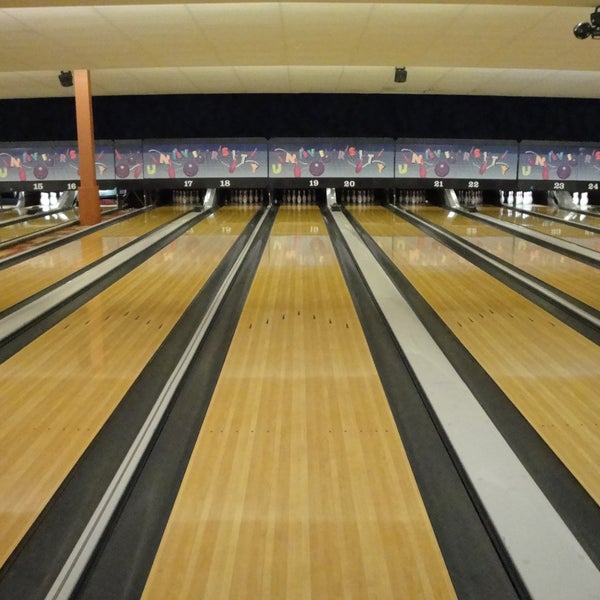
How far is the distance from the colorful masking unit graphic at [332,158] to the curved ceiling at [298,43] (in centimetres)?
141

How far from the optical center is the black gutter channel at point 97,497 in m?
1.63

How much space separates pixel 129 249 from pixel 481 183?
6112 millimetres

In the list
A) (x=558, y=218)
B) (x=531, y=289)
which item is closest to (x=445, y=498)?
(x=531, y=289)

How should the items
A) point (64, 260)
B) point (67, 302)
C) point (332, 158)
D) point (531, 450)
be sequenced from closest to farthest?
point (531, 450) < point (67, 302) < point (64, 260) < point (332, 158)

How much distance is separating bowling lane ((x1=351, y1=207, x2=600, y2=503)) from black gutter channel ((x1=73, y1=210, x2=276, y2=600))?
50.0 inches

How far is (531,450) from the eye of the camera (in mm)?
2266

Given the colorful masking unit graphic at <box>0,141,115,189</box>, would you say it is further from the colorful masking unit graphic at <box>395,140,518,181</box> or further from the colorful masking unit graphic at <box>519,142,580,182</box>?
the colorful masking unit graphic at <box>519,142,580,182</box>

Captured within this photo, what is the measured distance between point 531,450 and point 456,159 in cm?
866

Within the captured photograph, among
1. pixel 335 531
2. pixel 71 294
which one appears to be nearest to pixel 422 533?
pixel 335 531

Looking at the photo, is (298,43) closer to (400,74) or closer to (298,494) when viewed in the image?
(400,74)

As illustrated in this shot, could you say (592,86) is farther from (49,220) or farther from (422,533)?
(422,533)

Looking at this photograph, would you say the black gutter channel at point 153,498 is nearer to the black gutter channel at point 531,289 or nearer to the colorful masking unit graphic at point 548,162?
the black gutter channel at point 531,289

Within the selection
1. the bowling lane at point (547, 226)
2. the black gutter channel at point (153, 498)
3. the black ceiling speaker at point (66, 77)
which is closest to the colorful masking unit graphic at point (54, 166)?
the black ceiling speaker at point (66, 77)

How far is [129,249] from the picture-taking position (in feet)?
20.8
